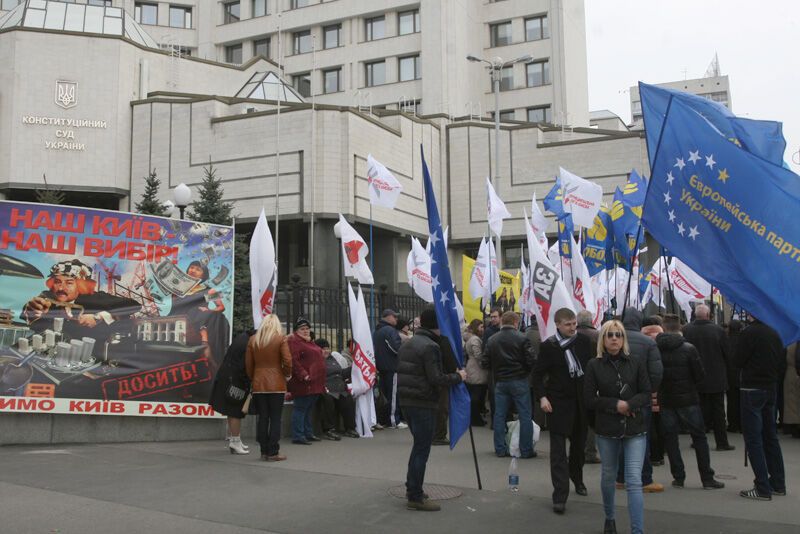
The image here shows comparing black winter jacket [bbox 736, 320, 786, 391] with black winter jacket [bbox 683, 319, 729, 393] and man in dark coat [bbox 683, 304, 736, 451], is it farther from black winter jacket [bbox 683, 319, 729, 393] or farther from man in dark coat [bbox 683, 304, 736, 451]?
black winter jacket [bbox 683, 319, 729, 393]

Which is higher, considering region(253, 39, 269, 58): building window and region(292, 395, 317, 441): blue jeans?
region(253, 39, 269, 58): building window

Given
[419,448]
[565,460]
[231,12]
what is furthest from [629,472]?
[231,12]

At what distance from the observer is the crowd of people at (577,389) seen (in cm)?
651

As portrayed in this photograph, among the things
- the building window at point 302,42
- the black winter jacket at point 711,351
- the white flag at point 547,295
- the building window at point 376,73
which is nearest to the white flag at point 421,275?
the white flag at point 547,295

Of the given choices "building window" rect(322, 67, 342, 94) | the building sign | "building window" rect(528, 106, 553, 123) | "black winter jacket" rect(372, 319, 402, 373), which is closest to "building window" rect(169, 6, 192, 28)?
"building window" rect(322, 67, 342, 94)

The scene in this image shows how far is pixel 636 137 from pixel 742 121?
1304 inches

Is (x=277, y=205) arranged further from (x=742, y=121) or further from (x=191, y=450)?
(x=742, y=121)

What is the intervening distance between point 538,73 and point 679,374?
4397 cm

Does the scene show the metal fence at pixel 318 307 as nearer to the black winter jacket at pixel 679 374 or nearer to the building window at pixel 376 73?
the black winter jacket at pixel 679 374

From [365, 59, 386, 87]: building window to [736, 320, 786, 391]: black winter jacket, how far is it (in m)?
44.5

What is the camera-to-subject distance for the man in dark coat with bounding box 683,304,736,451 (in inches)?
415

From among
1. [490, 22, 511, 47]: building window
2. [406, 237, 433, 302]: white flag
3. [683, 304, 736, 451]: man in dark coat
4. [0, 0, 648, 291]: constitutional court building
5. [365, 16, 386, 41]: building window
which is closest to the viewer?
[683, 304, 736, 451]: man in dark coat

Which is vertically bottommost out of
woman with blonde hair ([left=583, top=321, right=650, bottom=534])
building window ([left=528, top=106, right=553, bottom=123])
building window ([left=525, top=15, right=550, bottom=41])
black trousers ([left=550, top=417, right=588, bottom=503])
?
black trousers ([left=550, top=417, right=588, bottom=503])

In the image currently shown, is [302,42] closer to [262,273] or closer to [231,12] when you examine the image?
[231,12]
